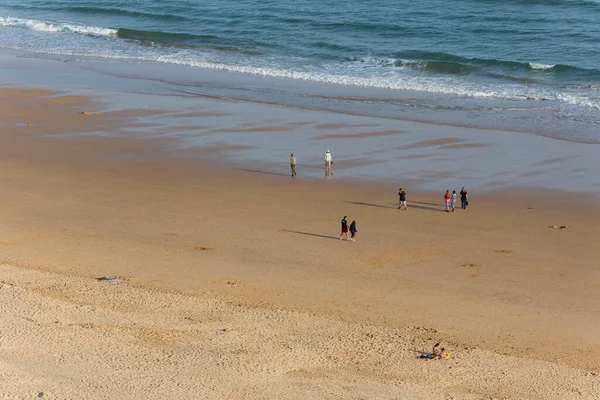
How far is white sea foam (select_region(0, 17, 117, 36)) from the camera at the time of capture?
61844mm

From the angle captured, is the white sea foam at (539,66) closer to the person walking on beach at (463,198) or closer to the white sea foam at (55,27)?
the person walking on beach at (463,198)

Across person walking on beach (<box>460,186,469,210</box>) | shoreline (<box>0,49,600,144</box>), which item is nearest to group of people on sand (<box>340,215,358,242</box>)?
person walking on beach (<box>460,186,469,210</box>)

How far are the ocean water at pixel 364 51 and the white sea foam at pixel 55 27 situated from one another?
0.53ft

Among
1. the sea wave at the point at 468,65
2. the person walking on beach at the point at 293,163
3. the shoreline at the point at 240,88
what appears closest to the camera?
the person walking on beach at the point at 293,163

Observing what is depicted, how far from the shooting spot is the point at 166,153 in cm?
3142

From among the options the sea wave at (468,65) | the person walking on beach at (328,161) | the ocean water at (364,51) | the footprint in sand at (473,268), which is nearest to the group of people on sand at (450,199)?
the person walking on beach at (328,161)

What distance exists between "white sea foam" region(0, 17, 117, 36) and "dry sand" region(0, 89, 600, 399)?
33.5 metres

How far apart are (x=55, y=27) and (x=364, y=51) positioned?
25164 mm

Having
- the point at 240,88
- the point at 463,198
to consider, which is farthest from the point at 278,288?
Result: the point at 240,88

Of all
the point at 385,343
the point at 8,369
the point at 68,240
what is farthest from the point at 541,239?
the point at 8,369

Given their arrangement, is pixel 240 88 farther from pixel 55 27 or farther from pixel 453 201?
pixel 55 27

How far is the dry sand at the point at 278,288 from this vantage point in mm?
16328

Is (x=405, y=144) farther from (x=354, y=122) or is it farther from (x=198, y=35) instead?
(x=198, y=35)

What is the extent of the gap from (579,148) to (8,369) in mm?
22628
